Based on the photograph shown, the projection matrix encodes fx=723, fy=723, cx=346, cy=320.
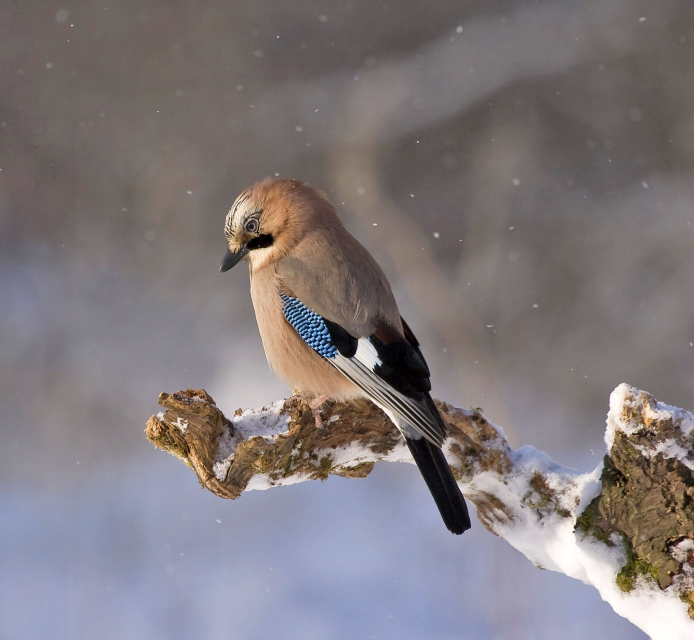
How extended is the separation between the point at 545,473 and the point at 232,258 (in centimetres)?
98

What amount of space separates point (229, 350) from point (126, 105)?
142 centimetres

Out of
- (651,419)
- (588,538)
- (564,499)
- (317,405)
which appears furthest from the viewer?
(317,405)

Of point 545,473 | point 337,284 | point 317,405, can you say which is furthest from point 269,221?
point 545,473

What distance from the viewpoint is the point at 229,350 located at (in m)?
4.01

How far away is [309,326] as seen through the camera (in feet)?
5.95

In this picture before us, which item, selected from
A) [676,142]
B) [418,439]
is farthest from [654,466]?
[676,142]

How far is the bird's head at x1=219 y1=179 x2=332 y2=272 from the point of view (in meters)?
1.94

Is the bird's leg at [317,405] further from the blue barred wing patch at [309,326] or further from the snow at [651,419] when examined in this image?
the snow at [651,419]

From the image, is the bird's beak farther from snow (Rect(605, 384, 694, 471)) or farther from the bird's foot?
snow (Rect(605, 384, 694, 471))

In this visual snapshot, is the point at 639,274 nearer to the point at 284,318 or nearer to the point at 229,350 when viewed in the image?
the point at 229,350

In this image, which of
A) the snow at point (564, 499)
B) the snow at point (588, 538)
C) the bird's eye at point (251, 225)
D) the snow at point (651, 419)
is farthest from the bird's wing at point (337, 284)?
the snow at point (651, 419)

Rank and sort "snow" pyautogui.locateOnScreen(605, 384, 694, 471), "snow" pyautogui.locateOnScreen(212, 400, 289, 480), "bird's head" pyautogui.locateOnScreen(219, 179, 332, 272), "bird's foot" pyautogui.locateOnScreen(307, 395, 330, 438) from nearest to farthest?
1. "snow" pyautogui.locateOnScreen(605, 384, 694, 471)
2. "snow" pyautogui.locateOnScreen(212, 400, 289, 480)
3. "bird's foot" pyautogui.locateOnScreen(307, 395, 330, 438)
4. "bird's head" pyautogui.locateOnScreen(219, 179, 332, 272)

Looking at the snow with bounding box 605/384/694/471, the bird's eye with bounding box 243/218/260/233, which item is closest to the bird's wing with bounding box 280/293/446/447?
the bird's eye with bounding box 243/218/260/233

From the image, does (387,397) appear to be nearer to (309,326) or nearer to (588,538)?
(309,326)
